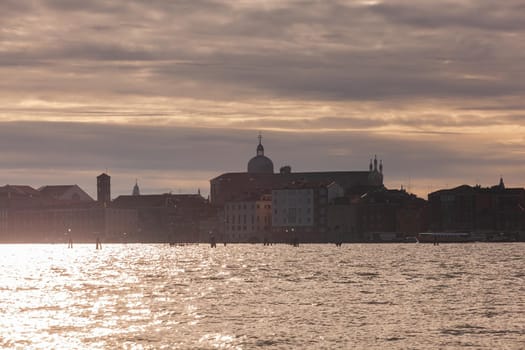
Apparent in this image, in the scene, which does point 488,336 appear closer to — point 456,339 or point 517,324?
point 456,339

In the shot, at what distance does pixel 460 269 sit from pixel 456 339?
158 ft

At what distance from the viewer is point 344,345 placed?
1307 inches

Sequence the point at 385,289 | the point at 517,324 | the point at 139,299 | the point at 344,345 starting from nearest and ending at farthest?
the point at 344,345, the point at 517,324, the point at 139,299, the point at 385,289

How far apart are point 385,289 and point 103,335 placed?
24.1 meters

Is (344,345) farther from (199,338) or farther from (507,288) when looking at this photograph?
(507,288)

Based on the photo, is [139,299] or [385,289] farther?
[385,289]

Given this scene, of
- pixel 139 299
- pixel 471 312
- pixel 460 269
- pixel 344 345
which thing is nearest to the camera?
pixel 344 345

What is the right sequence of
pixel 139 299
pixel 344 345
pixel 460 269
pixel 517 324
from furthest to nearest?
1. pixel 460 269
2. pixel 139 299
3. pixel 517 324
4. pixel 344 345

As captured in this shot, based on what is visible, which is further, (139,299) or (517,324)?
(139,299)

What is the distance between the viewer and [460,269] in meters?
82.0

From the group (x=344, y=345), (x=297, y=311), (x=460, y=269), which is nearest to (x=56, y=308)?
(x=297, y=311)

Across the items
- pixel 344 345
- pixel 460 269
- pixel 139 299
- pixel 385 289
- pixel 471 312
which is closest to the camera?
pixel 344 345

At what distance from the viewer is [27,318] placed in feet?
134

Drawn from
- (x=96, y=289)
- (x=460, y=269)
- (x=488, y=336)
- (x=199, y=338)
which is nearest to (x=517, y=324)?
(x=488, y=336)
